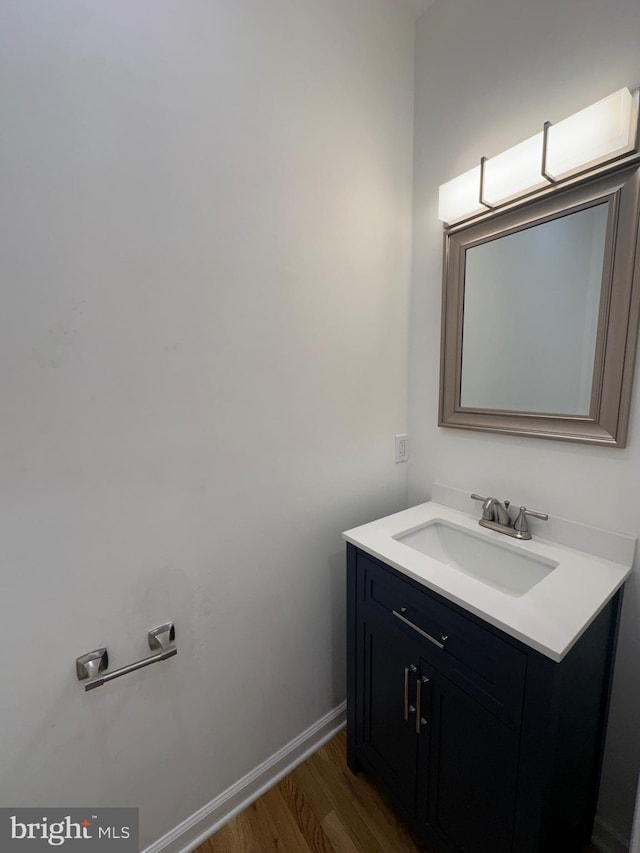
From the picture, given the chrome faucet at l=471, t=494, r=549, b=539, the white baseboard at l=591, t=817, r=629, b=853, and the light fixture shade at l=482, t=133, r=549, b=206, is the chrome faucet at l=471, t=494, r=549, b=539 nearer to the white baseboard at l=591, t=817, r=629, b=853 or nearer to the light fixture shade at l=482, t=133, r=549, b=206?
the white baseboard at l=591, t=817, r=629, b=853

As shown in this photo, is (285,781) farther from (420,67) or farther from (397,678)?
(420,67)

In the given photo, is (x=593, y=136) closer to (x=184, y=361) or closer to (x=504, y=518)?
(x=504, y=518)

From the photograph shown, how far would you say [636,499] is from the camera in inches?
39.1

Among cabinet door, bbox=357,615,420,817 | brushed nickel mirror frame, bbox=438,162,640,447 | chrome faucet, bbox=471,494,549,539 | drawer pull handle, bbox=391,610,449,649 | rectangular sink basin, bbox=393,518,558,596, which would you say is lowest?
cabinet door, bbox=357,615,420,817

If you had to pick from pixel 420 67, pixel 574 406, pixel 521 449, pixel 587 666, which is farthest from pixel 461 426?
pixel 420 67

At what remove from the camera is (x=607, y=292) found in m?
0.99

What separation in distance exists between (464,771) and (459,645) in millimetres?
345

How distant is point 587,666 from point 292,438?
1.00 meters

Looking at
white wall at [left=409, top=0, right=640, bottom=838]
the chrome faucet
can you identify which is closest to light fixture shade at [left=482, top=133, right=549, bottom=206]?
white wall at [left=409, top=0, right=640, bottom=838]

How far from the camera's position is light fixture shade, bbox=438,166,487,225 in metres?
1.21

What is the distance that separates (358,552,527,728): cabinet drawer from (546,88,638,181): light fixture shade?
1.24 m

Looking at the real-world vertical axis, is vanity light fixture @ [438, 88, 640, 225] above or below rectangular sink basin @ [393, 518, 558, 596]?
above

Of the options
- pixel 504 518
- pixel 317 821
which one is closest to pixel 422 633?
pixel 504 518

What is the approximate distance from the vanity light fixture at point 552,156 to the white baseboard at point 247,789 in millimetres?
2046
